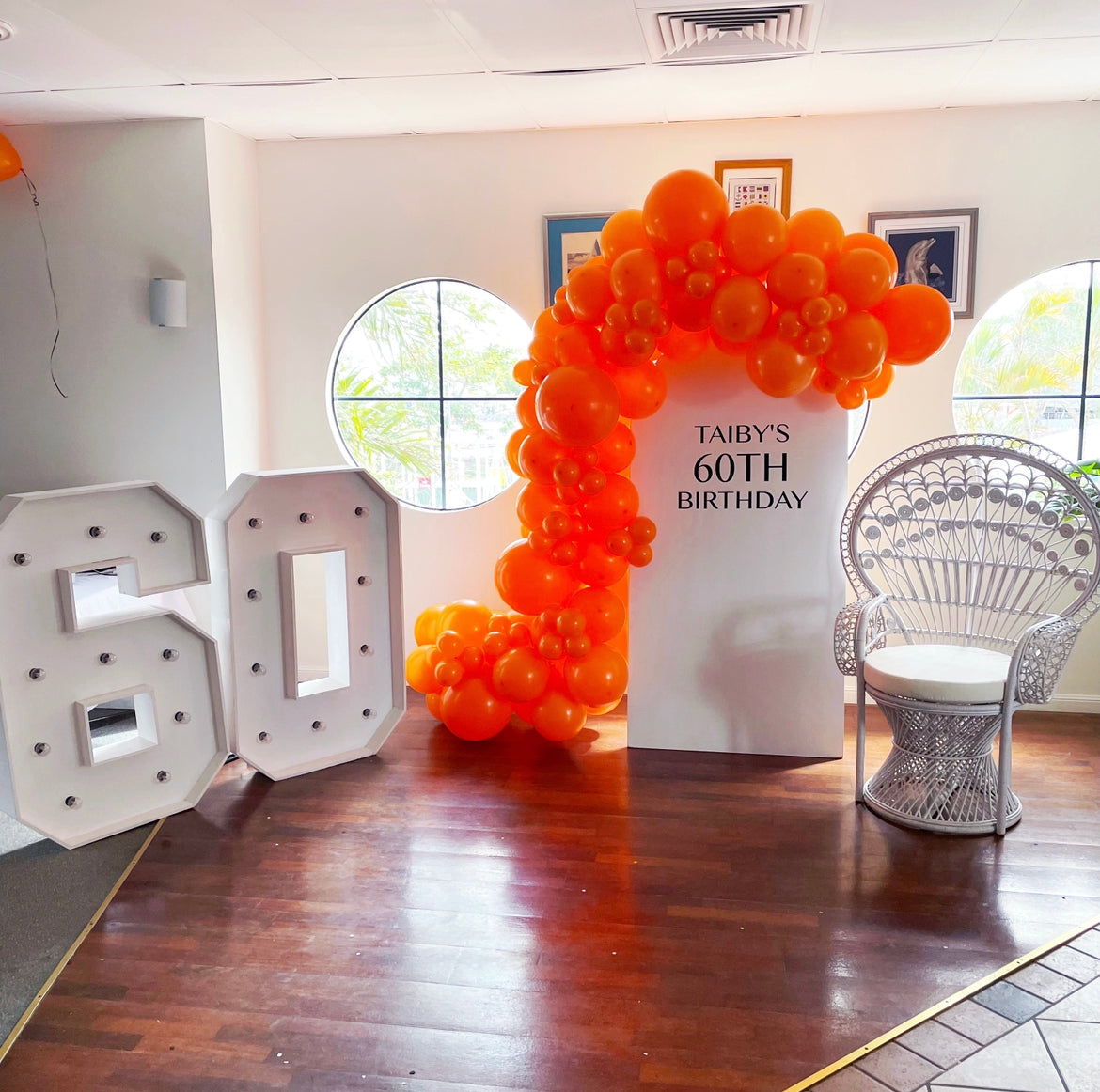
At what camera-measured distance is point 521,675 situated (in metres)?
3.81

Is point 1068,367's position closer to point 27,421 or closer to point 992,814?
point 992,814

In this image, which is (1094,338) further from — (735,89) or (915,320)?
(735,89)

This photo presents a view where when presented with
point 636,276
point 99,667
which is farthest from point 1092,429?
point 99,667

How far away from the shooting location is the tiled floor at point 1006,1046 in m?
2.11

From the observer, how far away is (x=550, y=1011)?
235 cm

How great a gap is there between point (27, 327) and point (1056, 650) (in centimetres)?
416

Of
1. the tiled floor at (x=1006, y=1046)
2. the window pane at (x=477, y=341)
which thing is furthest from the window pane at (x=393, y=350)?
the tiled floor at (x=1006, y=1046)

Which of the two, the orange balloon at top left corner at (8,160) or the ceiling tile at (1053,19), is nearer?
the ceiling tile at (1053,19)

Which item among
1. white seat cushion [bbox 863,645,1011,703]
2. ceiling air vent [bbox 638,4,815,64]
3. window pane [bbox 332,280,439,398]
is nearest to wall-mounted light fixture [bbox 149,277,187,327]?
window pane [bbox 332,280,439,398]

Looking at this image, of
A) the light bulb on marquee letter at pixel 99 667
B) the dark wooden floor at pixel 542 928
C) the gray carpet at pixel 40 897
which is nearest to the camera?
the dark wooden floor at pixel 542 928

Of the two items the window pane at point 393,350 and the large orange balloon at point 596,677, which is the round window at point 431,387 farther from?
the large orange balloon at point 596,677

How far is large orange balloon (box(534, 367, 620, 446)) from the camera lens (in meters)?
3.27

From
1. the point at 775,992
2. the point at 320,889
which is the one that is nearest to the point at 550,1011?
the point at 775,992

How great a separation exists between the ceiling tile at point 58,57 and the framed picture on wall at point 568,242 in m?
1.59
